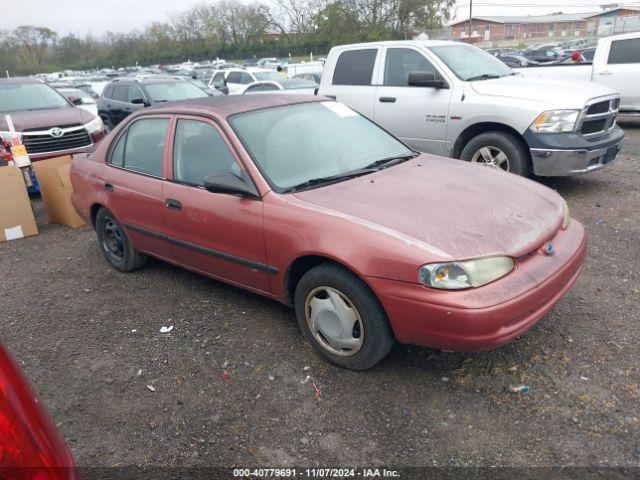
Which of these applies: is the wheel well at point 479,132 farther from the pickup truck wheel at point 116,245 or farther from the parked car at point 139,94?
the parked car at point 139,94

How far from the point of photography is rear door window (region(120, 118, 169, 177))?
4109mm

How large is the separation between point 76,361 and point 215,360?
98 centimetres

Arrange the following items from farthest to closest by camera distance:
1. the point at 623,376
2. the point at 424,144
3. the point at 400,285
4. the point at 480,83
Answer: the point at 424,144
the point at 480,83
the point at 623,376
the point at 400,285

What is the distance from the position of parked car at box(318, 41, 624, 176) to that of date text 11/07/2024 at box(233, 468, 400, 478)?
438 cm

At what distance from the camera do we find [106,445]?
2.69 m

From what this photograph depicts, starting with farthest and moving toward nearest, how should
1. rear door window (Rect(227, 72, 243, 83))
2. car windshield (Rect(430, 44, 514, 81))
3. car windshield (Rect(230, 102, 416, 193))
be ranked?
rear door window (Rect(227, 72, 243, 83)) → car windshield (Rect(430, 44, 514, 81)) → car windshield (Rect(230, 102, 416, 193))

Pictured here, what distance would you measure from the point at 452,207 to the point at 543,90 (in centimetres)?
365

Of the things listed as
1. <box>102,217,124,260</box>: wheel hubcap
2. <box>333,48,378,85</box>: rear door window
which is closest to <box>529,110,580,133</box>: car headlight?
<box>333,48,378,85</box>: rear door window

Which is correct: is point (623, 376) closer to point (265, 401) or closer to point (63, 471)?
point (265, 401)

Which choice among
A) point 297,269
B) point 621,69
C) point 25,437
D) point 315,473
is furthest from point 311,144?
point 621,69

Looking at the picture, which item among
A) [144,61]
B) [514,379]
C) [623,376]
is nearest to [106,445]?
[514,379]

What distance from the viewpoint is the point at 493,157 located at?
6.10 meters

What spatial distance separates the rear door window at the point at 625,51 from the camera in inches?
395

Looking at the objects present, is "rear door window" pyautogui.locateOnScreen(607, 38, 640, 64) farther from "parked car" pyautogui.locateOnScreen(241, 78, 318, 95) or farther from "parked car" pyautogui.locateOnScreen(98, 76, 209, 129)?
"parked car" pyautogui.locateOnScreen(98, 76, 209, 129)
